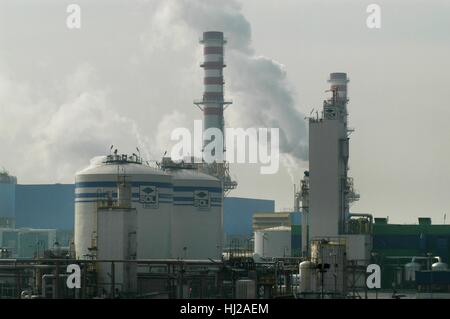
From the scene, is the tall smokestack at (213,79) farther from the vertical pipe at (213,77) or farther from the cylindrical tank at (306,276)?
the cylindrical tank at (306,276)

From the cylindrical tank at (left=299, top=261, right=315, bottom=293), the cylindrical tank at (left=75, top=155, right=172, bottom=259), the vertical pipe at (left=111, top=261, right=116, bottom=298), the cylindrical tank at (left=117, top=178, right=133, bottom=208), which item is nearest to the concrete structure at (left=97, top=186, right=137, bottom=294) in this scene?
the vertical pipe at (left=111, top=261, right=116, bottom=298)

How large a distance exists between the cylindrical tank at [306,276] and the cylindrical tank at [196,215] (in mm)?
17164

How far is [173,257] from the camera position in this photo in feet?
251

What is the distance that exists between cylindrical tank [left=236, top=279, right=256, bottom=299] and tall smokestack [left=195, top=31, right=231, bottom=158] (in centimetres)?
5359

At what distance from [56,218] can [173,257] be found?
54.5m

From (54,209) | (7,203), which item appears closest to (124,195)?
(54,209)

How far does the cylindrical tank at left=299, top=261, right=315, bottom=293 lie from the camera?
61.2 m

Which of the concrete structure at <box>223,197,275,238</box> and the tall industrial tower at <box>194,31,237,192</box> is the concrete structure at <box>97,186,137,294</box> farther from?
the concrete structure at <box>223,197,275,238</box>

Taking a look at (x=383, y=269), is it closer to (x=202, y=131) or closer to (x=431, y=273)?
(x=431, y=273)

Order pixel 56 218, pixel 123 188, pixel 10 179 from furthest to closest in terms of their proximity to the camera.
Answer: pixel 10 179 → pixel 56 218 → pixel 123 188

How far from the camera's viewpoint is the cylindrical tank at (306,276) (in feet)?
201

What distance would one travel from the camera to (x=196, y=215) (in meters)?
82.3
